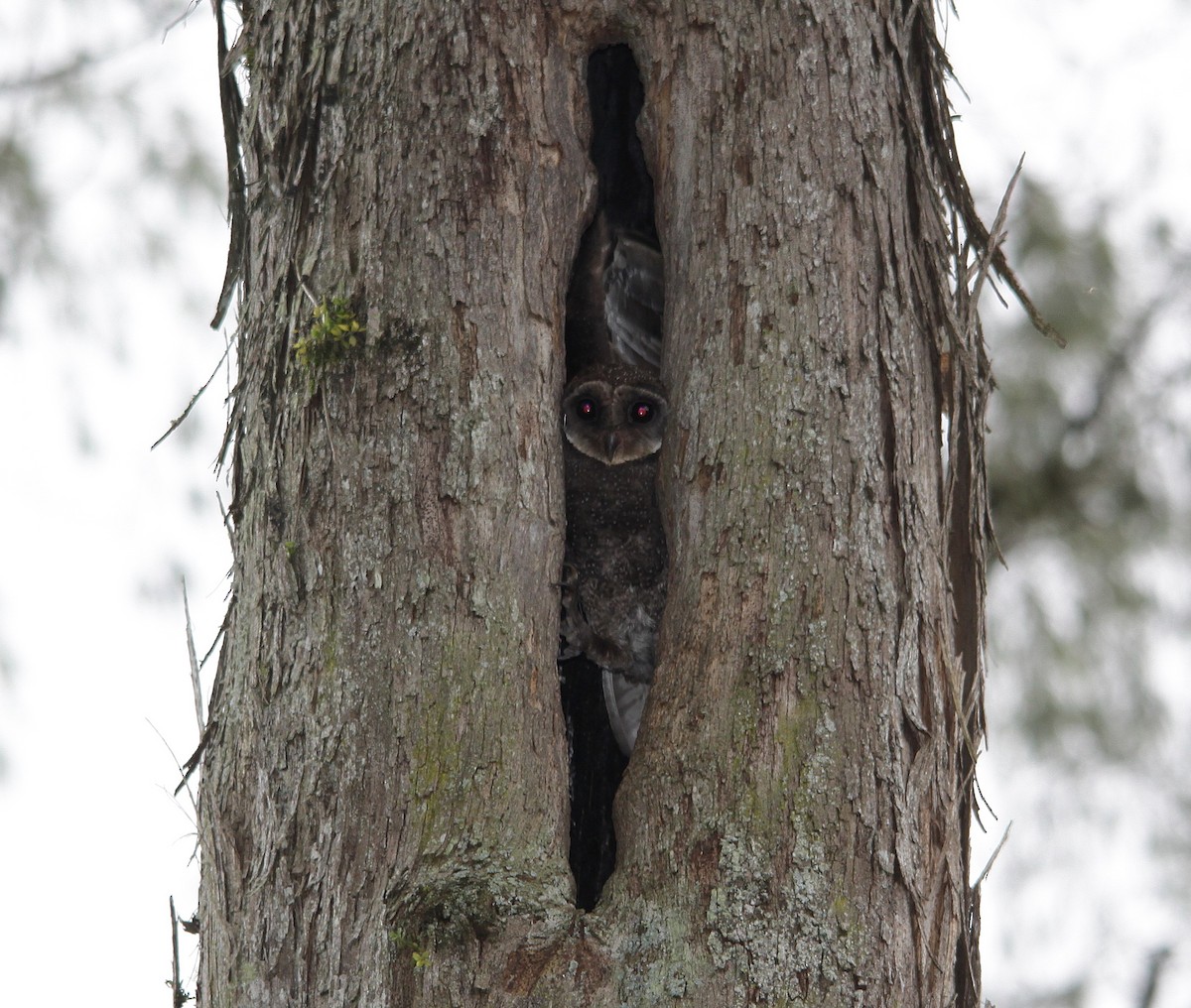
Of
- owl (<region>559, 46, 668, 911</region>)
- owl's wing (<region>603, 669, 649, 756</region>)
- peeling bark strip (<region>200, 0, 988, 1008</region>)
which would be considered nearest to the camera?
peeling bark strip (<region>200, 0, 988, 1008</region>)

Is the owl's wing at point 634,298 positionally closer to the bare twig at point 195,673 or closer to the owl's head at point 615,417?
the owl's head at point 615,417

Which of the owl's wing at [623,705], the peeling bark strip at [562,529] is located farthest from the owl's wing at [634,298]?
the owl's wing at [623,705]

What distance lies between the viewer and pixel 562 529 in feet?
8.63

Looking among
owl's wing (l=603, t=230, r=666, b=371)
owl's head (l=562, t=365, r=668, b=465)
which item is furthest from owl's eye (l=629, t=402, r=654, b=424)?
owl's wing (l=603, t=230, r=666, b=371)

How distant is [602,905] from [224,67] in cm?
197

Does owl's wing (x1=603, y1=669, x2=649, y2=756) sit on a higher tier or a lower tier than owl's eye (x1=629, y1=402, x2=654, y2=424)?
lower

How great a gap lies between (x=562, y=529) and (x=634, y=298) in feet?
4.16

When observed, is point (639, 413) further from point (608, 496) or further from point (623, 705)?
point (623, 705)

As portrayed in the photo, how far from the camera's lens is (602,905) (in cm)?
228

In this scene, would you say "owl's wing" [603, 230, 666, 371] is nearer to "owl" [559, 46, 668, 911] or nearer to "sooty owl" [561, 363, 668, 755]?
"owl" [559, 46, 668, 911]

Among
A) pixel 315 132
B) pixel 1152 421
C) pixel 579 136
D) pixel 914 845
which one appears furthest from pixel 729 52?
pixel 1152 421

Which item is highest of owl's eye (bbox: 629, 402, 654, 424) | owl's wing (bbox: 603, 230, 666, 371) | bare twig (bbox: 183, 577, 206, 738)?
owl's wing (bbox: 603, 230, 666, 371)

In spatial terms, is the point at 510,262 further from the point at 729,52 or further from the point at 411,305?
the point at 729,52

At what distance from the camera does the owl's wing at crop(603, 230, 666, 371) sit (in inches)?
143
